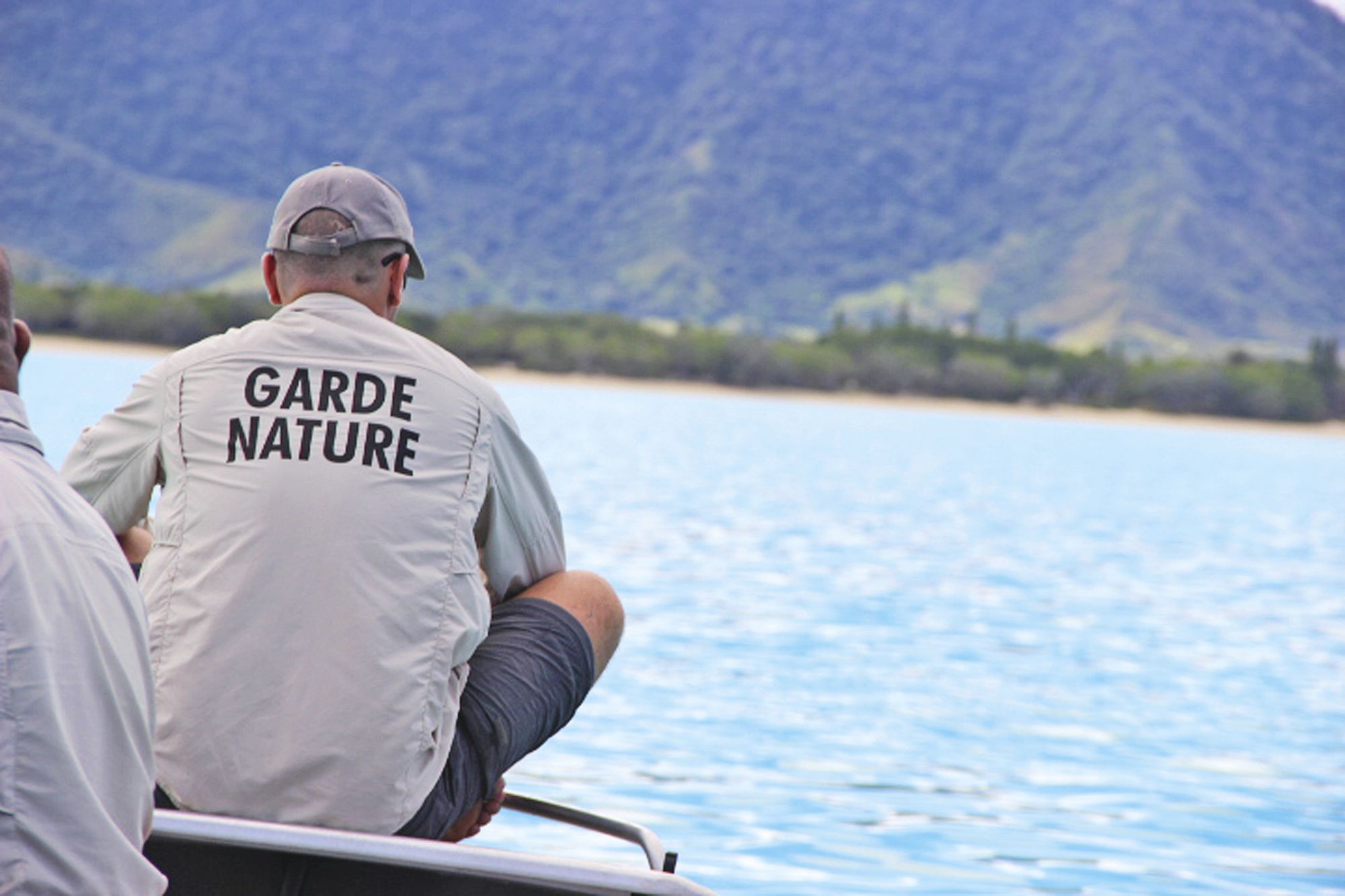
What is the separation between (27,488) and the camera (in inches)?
51.8

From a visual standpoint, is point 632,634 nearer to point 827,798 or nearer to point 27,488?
point 827,798

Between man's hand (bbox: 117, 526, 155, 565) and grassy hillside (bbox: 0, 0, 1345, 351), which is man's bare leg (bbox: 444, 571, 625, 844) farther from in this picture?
grassy hillside (bbox: 0, 0, 1345, 351)

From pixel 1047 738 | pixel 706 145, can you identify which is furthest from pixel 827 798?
pixel 706 145

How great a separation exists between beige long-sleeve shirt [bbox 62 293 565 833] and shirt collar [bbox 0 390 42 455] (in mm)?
782

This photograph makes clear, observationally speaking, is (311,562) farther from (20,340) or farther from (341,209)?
(20,340)

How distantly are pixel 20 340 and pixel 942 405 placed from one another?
65956mm

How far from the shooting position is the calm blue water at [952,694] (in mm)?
5531

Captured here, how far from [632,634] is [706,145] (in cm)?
14892

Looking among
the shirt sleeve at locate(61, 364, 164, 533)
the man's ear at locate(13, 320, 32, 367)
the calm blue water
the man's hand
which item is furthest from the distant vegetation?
the man's ear at locate(13, 320, 32, 367)

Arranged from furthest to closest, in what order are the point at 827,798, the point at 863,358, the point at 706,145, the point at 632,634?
the point at 706,145, the point at 863,358, the point at 632,634, the point at 827,798

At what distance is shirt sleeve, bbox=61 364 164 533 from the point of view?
232 cm

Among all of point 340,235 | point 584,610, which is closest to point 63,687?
point 340,235

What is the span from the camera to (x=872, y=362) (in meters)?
66.9

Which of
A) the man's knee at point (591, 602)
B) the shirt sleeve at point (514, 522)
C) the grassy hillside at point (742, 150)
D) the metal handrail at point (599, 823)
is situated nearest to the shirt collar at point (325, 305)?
the shirt sleeve at point (514, 522)
